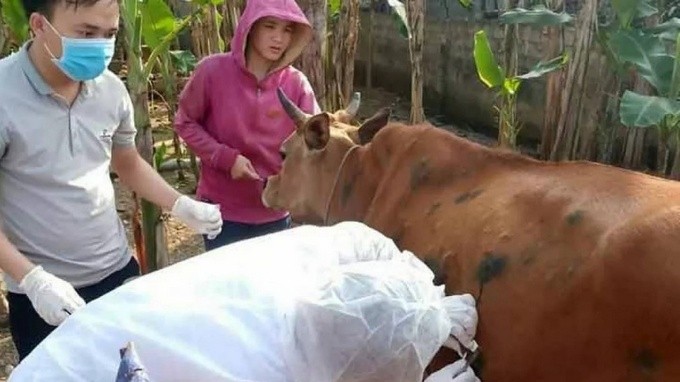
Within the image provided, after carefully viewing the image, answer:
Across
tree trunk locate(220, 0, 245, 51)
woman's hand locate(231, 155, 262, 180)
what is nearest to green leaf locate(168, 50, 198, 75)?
tree trunk locate(220, 0, 245, 51)

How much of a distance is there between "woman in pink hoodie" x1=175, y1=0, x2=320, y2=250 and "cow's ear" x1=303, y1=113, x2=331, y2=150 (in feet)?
0.76

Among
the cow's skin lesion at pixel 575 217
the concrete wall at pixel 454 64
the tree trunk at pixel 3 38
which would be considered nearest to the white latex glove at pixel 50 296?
the cow's skin lesion at pixel 575 217

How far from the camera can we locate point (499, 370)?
273 cm

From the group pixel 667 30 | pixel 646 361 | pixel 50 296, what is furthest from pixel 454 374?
pixel 667 30

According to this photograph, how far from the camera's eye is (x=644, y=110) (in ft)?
15.8

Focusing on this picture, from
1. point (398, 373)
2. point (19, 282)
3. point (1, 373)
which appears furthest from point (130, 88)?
point (398, 373)

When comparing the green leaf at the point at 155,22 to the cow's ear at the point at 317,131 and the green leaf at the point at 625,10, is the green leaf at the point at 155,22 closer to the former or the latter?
the cow's ear at the point at 317,131

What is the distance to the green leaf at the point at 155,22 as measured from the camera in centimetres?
513

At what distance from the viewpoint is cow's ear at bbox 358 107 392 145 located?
395cm

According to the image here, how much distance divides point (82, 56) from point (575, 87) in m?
3.50

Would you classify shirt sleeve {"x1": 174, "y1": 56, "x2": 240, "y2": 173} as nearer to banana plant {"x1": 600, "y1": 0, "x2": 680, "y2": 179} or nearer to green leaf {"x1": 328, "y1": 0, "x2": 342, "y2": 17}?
banana plant {"x1": 600, "y1": 0, "x2": 680, "y2": 179}

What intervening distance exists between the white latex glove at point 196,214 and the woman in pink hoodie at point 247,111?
0.61 m

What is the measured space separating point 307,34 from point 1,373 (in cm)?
208

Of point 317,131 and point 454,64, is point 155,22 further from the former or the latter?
point 454,64
